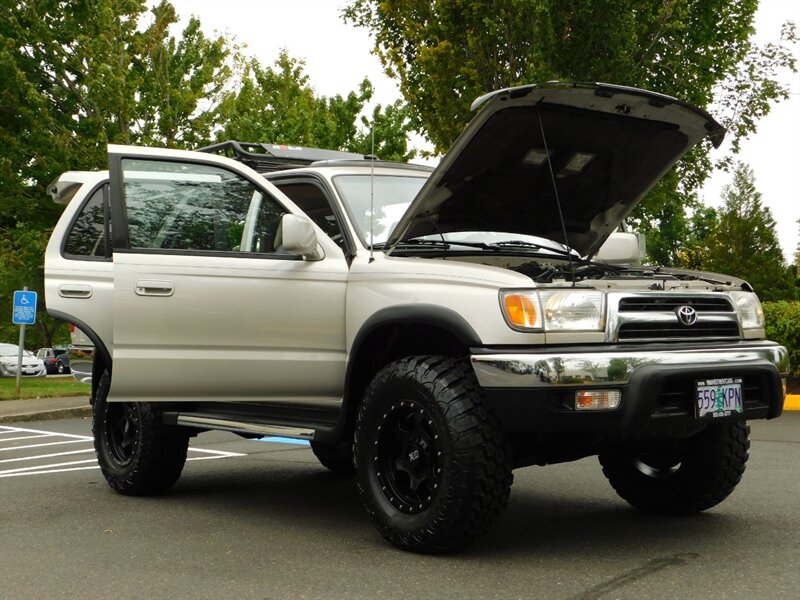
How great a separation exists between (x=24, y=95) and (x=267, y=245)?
654 inches

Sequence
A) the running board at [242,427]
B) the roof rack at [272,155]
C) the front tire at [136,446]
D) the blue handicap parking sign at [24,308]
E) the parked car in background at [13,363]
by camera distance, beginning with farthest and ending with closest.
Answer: the parked car in background at [13,363], the blue handicap parking sign at [24,308], the roof rack at [272,155], the front tire at [136,446], the running board at [242,427]

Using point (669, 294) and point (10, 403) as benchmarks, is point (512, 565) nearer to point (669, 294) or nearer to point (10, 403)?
point (669, 294)

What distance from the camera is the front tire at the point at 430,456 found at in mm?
4684

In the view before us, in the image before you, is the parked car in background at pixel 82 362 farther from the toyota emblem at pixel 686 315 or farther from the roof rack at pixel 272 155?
the toyota emblem at pixel 686 315

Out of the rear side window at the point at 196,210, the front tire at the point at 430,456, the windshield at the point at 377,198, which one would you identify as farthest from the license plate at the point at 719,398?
the rear side window at the point at 196,210

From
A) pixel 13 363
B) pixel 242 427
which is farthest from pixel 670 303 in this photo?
pixel 13 363

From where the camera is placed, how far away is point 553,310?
4.69 meters

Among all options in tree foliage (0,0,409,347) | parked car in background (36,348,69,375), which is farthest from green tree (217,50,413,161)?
parked car in background (36,348,69,375)

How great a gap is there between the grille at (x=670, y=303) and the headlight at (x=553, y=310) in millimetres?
146

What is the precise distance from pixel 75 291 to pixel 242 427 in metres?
1.36

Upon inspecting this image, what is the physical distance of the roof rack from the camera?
23.9 ft

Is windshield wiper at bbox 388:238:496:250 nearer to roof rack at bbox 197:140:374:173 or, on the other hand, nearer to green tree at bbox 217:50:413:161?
roof rack at bbox 197:140:374:173

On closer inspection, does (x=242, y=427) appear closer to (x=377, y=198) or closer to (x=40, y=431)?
(x=377, y=198)

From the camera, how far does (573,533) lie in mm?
5492
